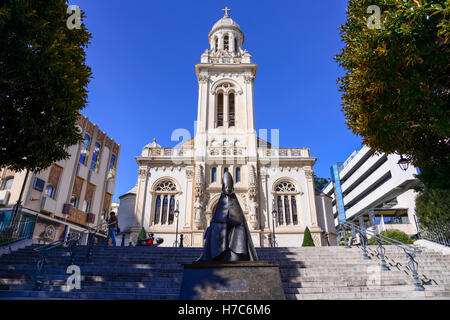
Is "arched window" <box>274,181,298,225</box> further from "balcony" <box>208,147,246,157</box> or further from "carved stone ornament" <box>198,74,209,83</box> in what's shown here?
"carved stone ornament" <box>198,74,209,83</box>

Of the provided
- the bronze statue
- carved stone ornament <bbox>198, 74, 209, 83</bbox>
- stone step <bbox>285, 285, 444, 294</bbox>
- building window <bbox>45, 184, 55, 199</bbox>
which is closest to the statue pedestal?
the bronze statue

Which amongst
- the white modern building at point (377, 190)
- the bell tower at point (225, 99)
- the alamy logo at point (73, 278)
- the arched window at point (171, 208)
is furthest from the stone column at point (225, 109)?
the alamy logo at point (73, 278)

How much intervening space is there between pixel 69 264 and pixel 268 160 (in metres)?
16.5

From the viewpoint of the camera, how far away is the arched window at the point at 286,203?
68.7 ft

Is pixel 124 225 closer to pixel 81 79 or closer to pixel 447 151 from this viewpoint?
pixel 81 79

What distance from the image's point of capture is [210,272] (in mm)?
5016

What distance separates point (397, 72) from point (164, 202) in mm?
18472

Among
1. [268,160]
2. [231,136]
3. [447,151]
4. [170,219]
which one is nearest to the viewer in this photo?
[447,151]

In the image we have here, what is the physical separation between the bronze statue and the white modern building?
24.2 metres

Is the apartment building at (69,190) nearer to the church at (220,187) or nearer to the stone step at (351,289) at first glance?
the church at (220,187)

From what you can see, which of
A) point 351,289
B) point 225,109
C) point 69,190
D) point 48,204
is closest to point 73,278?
point 351,289

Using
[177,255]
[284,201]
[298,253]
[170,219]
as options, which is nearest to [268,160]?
[284,201]

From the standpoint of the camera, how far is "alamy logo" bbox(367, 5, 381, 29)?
6.05 metres

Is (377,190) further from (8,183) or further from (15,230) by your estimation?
(8,183)
